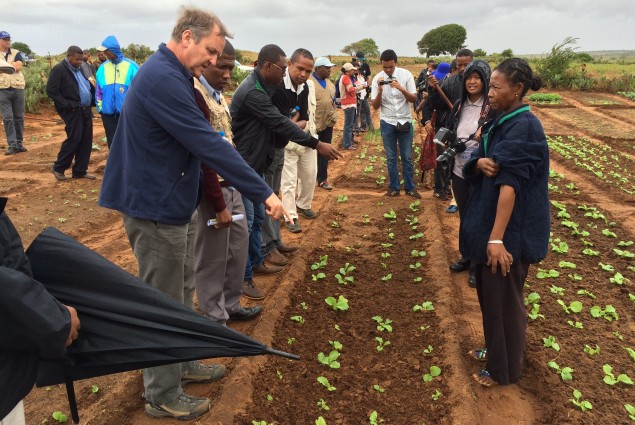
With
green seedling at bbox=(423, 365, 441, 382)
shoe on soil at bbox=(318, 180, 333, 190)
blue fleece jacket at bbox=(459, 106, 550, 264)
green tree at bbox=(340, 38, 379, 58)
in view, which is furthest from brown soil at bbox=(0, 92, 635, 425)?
green tree at bbox=(340, 38, 379, 58)

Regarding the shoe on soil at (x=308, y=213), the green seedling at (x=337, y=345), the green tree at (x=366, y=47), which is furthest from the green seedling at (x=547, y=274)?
the green tree at (x=366, y=47)

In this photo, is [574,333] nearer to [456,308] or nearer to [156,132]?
[456,308]

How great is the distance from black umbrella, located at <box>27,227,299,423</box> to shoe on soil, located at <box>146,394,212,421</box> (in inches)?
35.6

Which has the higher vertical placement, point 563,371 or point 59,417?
point 59,417

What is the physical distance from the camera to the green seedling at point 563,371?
11.2 feet

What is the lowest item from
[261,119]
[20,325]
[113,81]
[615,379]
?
[615,379]

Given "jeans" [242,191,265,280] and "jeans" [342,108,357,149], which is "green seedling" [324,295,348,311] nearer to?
"jeans" [242,191,265,280]

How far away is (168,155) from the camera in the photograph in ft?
8.24

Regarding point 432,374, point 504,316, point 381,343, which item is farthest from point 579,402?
point 381,343

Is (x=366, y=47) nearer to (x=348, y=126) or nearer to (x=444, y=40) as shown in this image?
(x=444, y=40)

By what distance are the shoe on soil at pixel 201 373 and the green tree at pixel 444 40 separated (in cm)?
8987

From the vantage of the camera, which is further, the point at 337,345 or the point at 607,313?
the point at 607,313

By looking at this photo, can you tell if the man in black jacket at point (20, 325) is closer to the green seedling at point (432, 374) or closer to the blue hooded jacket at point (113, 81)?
the green seedling at point (432, 374)

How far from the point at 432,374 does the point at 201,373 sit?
1.68 meters
